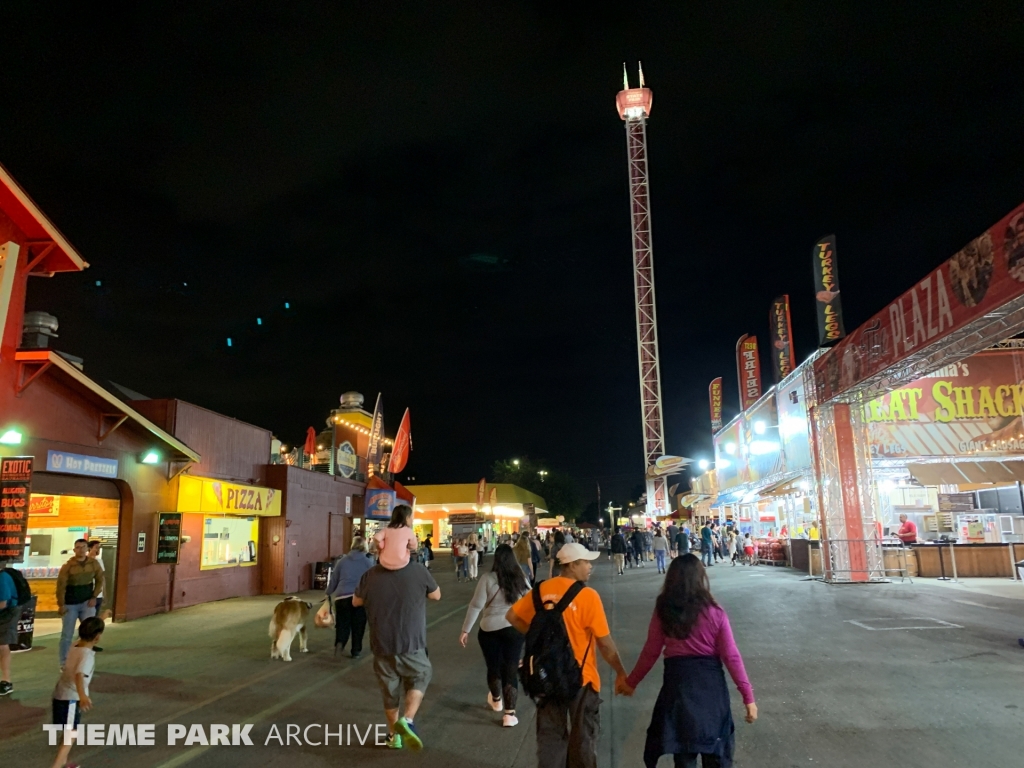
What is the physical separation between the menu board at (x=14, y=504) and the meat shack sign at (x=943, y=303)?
46.6ft

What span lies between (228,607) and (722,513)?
32.4 metres

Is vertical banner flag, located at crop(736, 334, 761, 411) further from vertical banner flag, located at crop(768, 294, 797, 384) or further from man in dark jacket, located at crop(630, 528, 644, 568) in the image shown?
man in dark jacket, located at crop(630, 528, 644, 568)

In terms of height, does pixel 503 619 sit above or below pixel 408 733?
above

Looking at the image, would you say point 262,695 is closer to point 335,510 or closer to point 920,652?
point 920,652

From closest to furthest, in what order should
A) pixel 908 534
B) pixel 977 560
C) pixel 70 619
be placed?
pixel 70 619
pixel 977 560
pixel 908 534

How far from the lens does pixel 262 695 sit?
7.48 metres

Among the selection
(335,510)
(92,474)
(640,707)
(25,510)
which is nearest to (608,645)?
(640,707)

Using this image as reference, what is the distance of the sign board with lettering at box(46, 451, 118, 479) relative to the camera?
38.5 ft

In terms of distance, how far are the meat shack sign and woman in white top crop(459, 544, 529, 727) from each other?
28.0 feet

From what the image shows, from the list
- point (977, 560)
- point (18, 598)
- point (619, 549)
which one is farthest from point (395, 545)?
point (619, 549)

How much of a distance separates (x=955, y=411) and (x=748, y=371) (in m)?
11.4

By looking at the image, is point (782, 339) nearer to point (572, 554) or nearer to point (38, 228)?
point (38, 228)

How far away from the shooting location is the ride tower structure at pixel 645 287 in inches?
2190

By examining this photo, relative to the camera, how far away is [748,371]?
33.9 meters
